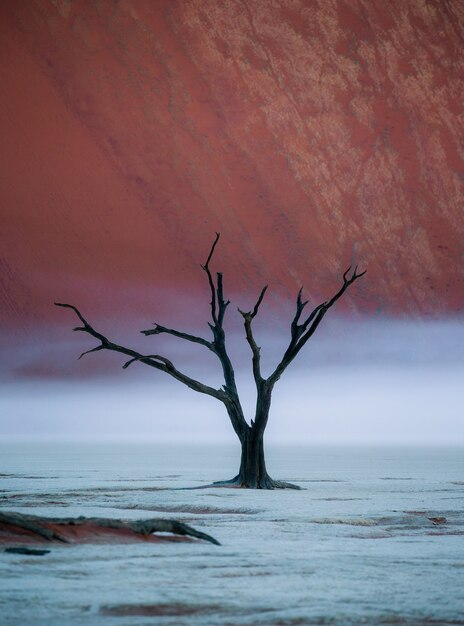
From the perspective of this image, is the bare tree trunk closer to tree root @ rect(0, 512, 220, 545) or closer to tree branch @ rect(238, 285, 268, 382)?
tree branch @ rect(238, 285, 268, 382)

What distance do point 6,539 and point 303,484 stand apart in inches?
771

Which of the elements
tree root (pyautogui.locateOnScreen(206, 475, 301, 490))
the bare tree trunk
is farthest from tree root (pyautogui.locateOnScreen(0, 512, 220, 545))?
the bare tree trunk

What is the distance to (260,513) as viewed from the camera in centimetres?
2033

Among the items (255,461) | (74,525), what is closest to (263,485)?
(255,461)

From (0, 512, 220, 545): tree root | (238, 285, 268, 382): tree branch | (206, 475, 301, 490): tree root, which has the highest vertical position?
(238, 285, 268, 382): tree branch

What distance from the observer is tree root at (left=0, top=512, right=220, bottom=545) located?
13.4 m

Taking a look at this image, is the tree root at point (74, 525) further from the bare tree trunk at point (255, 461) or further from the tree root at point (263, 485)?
the bare tree trunk at point (255, 461)

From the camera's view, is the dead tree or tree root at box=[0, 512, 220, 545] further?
the dead tree

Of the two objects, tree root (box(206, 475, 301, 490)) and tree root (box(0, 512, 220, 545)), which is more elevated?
tree root (box(206, 475, 301, 490))

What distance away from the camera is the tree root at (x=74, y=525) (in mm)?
13352

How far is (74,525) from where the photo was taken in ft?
46.7

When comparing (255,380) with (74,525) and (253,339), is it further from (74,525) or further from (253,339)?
(74,525)

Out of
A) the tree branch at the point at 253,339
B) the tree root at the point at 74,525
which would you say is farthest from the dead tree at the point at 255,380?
the tree root at the point at 74,525

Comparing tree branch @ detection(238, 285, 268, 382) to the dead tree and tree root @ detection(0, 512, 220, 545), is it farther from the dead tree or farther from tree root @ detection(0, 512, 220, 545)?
tree root @ detection(0, 512, 220, 545)
